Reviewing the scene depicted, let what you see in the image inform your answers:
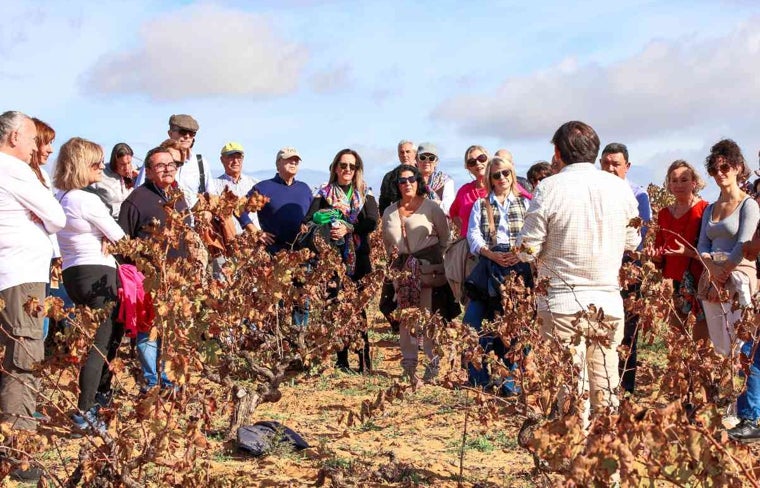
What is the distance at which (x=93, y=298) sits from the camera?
Answer: 5.82 metres

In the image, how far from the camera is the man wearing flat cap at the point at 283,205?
8328mm

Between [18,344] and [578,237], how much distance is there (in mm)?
2890

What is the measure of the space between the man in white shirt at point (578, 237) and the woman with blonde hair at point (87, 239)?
261cm

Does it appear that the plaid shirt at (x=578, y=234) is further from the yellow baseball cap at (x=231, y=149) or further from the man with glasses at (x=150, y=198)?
the yellow baseball cap at (x=231, y=149)

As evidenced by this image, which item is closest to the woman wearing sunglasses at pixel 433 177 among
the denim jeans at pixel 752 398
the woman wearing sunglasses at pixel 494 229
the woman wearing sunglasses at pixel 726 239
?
the woman wearing sunglasses at pixel 494 229

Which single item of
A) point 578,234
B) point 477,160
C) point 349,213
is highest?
point 477,160

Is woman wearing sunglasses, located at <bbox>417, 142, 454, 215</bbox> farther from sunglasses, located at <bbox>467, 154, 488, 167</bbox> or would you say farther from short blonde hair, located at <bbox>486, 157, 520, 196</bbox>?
short blonde hair, located at <bbox>486, 157, 520, 196</bbox>

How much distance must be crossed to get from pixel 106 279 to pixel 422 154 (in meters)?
3.81

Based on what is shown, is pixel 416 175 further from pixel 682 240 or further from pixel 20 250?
pixel 20 250

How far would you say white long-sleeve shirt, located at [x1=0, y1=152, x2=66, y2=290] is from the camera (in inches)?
193

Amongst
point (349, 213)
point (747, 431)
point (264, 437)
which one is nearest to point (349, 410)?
point (264, 437)

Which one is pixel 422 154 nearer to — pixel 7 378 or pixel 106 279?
pixel 106 279

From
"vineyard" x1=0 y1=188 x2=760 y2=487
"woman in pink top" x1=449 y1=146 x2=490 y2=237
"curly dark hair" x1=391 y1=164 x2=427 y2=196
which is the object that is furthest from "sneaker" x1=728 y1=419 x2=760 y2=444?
"curly dark hair" x1=391 y1=164 x2=427 y2=196

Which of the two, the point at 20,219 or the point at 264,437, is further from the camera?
the point at 264,437
